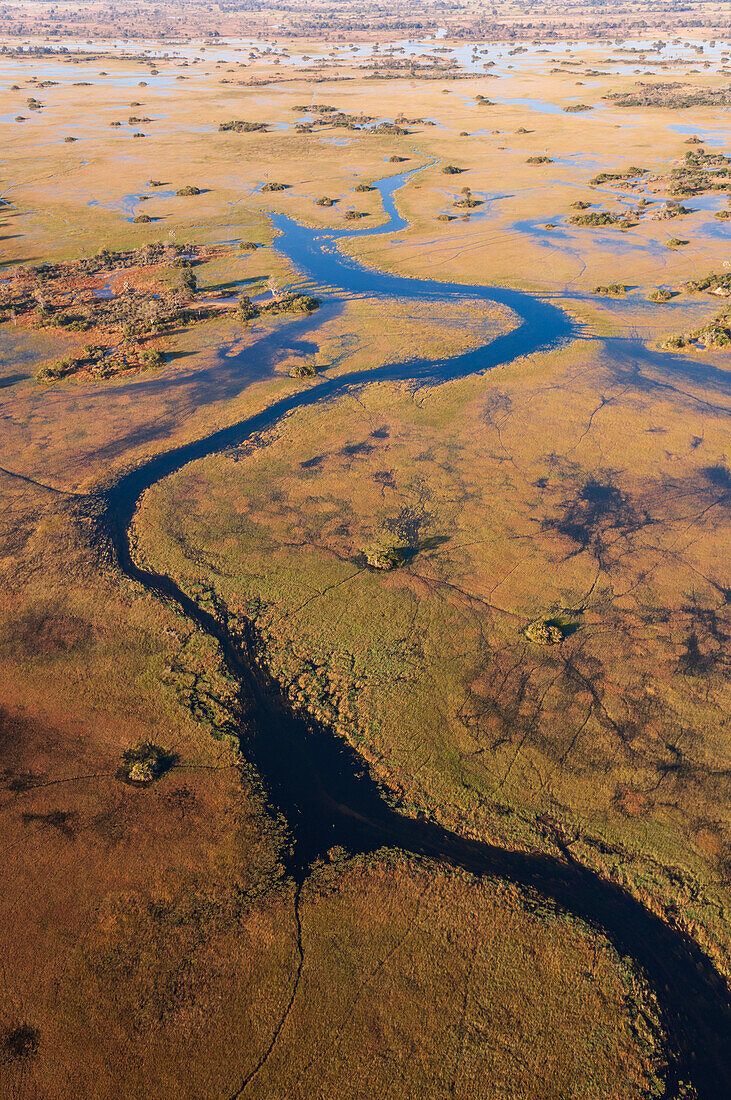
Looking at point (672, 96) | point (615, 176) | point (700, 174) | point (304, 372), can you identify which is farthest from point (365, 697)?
point (672, 96)

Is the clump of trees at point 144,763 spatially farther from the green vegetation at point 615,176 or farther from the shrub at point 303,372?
the green vegetation at point 615,176

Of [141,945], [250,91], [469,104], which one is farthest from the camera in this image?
[250,91]

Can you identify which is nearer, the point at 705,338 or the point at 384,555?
the point at 384,555

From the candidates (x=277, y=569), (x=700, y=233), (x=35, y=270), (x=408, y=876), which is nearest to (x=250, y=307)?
(x=35, y=270)

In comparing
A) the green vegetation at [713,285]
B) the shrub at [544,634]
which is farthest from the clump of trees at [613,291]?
the shrub at [544,634]

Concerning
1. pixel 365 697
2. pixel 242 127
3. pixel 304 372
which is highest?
pixel 242 127

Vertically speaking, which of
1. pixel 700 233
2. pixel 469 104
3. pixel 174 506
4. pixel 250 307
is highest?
pixel 469 104

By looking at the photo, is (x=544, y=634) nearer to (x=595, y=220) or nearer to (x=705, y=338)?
(x=705, y=338)

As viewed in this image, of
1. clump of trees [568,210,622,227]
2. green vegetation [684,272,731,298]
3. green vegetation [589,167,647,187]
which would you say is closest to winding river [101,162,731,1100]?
green vegetation [684,272,731,298]

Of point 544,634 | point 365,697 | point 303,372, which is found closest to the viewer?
point 365,697

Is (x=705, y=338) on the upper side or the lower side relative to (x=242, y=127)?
lower

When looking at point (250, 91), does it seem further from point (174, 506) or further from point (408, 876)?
point (408, 876)
